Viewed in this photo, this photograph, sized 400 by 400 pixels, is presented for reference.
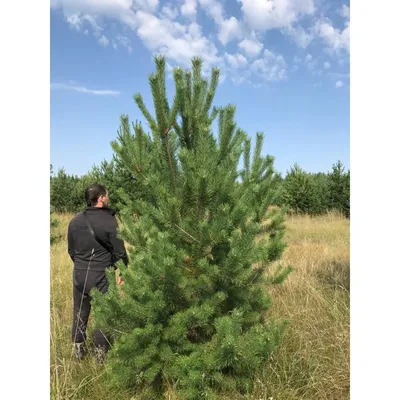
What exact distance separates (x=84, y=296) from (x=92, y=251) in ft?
1.65

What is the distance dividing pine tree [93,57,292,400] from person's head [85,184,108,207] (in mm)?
780

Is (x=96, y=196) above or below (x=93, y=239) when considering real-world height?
above

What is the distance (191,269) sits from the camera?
2.63 m

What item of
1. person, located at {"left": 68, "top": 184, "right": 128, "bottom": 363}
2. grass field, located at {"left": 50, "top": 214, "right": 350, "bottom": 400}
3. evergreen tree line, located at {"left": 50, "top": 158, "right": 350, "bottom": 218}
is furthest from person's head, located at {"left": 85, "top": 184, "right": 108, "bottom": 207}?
evergreen tree line, located at {"left": 50, "top": 158, "right": 350, "bottom": 218}

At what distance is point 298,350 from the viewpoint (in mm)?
3199

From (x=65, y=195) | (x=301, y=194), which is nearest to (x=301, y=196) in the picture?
(x=301, y=194)

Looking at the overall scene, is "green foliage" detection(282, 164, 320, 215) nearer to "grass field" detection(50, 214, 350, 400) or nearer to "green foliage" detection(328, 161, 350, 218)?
"green foliage" detection(328, 161, 350, 218)

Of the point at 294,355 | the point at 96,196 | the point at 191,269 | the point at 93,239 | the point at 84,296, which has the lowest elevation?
the point at 294,355

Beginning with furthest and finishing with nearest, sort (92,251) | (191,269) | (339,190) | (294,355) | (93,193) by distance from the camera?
(339,190)
(93,193)
(92,251)
(294,355)
(191,269)

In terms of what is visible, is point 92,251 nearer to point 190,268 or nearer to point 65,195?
point 190,268

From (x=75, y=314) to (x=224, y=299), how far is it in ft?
6.07

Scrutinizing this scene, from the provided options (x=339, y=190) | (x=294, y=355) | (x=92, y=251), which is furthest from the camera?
(x=339, y=190)
